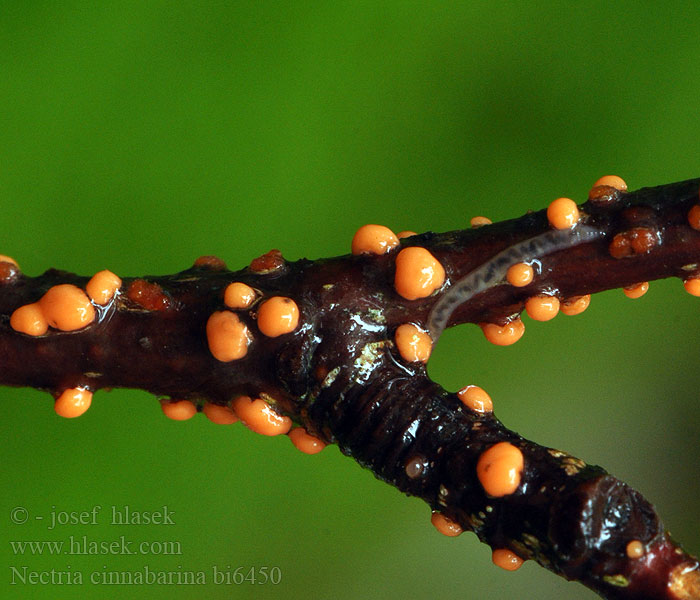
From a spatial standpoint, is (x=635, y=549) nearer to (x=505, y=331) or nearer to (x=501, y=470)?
(x=501, y=470)

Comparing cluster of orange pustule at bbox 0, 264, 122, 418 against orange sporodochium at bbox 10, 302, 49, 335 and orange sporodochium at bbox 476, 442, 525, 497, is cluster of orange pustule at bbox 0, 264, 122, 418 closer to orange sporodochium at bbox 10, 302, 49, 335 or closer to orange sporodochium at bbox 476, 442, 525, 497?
orange sporodochium at bbox 10, 302, 49, 335

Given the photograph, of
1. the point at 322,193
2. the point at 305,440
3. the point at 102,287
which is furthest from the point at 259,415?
the point at 322,193

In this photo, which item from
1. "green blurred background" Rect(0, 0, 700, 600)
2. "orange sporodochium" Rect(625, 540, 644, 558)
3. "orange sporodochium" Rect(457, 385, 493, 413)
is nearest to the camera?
"orange sporodochium" Rect(625, 540, 644, 558)

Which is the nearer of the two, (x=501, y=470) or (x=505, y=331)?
(x=501, y=470)

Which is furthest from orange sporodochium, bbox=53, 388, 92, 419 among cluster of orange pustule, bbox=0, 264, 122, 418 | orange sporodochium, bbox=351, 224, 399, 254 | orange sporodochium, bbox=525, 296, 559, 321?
orange sporodochium, bbox=525, 296, 559, 321

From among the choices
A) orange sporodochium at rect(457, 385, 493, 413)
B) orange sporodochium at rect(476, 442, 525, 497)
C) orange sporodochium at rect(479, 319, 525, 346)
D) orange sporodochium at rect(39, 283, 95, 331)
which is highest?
orange sporodochium at rect(479, 319, 525, 346)

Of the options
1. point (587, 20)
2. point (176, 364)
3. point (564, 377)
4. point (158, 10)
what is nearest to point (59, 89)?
point (158, 10)
